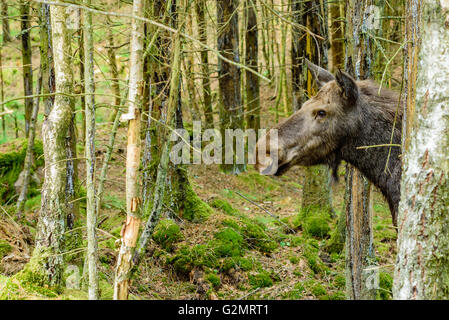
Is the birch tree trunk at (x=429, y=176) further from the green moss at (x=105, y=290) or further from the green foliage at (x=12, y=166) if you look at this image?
the green foliage at (x=12, y=166)

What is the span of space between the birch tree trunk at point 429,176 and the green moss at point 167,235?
4629 millimetres

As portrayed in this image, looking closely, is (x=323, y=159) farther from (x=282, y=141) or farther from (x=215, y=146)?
(x=215, y=146)

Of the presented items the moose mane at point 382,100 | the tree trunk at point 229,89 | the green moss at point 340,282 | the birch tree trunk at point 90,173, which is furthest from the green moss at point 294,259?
the tree trunk at point 229,89

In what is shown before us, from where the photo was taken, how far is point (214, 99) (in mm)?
19234

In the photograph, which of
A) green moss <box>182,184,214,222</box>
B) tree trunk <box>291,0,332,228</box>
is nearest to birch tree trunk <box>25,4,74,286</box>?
green moss <box>182,184,214,222</box>

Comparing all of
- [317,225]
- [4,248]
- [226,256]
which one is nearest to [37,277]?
[4,248]

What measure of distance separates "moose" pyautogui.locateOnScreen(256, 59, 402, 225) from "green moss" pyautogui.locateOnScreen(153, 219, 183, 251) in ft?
8.81

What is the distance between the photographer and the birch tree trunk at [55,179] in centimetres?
447

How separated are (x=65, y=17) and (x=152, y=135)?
343 centimetres

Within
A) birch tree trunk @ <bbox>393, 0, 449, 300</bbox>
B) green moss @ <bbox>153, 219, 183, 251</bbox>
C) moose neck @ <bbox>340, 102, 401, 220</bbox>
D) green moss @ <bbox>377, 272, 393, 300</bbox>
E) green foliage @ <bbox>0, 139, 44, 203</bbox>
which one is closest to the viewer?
birch tree trunk @ <bbox>393, 0, 449, 300</bbox>

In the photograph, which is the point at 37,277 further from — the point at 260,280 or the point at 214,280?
the point at 260,280

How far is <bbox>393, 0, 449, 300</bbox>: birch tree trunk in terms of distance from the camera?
3.36 m

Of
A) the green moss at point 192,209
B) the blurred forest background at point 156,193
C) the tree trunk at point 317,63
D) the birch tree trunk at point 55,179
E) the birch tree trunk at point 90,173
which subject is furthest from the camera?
the tree trunk at point 317,63

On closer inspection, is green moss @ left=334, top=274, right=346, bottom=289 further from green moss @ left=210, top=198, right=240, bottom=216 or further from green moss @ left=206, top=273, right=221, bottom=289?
green moss @ left=210, top=198, right=240, bottom=216
